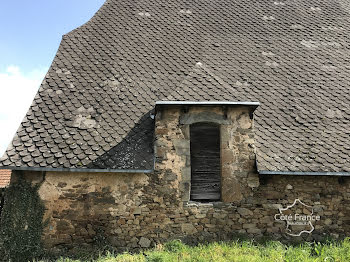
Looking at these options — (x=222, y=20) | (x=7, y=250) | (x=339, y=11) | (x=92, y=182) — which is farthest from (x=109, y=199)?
(x=339, y=11)

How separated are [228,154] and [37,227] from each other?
4314 millimetres

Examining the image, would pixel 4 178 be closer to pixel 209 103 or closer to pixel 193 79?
pixel 193 79

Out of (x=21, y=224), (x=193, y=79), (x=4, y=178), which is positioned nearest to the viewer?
(x=21, y=224)

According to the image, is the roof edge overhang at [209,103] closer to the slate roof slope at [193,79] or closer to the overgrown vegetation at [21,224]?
the slate roof slope at [193,79]

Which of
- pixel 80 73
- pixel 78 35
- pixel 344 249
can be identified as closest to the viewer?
pixel 344 249

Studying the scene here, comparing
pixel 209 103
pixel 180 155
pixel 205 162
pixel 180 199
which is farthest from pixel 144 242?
pixel 209 103

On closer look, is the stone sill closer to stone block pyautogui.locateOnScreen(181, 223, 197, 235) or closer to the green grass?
stone block pyautogui.locateOnScreen(181, 223, 197, 235)

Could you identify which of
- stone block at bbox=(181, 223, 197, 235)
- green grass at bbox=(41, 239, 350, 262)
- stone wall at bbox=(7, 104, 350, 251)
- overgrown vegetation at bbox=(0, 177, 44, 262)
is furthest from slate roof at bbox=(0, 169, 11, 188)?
stone block at bbox=(181, 223, 197, 235)

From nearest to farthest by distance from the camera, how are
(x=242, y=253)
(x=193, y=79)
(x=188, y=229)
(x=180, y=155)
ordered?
(x=242, y=253) → (x=188, y=229) → (x=180, y=155) → (x=193, y=79)

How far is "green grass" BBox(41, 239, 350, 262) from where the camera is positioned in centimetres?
533

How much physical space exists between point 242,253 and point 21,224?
449cm

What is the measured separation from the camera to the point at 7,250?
615cm

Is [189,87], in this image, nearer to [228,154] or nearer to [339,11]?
[228,154]

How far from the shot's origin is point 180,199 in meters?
6.52
